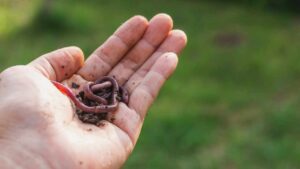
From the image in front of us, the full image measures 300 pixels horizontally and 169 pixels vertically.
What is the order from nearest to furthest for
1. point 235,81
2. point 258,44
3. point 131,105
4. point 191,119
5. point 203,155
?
point 131,105
point 203,155
point 191,119
point 235,81
point 258,44

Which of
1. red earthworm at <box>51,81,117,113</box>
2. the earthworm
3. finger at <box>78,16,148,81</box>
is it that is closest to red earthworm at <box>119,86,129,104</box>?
the earthworm

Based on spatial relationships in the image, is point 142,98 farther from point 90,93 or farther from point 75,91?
point 75,91

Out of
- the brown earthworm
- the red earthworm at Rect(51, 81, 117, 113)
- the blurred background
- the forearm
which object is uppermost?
the forearm

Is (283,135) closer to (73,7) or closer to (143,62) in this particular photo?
(143,62)

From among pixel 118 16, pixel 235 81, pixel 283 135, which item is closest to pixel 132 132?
pixel 283 135

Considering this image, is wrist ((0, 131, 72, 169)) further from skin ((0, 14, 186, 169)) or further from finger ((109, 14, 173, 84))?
finger ((109, 14, 173, 84))

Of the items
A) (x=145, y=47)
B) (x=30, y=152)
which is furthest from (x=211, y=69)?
(x=30, y=152)

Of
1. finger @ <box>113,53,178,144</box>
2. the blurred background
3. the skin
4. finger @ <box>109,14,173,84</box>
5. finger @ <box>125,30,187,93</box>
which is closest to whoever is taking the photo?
the skin
